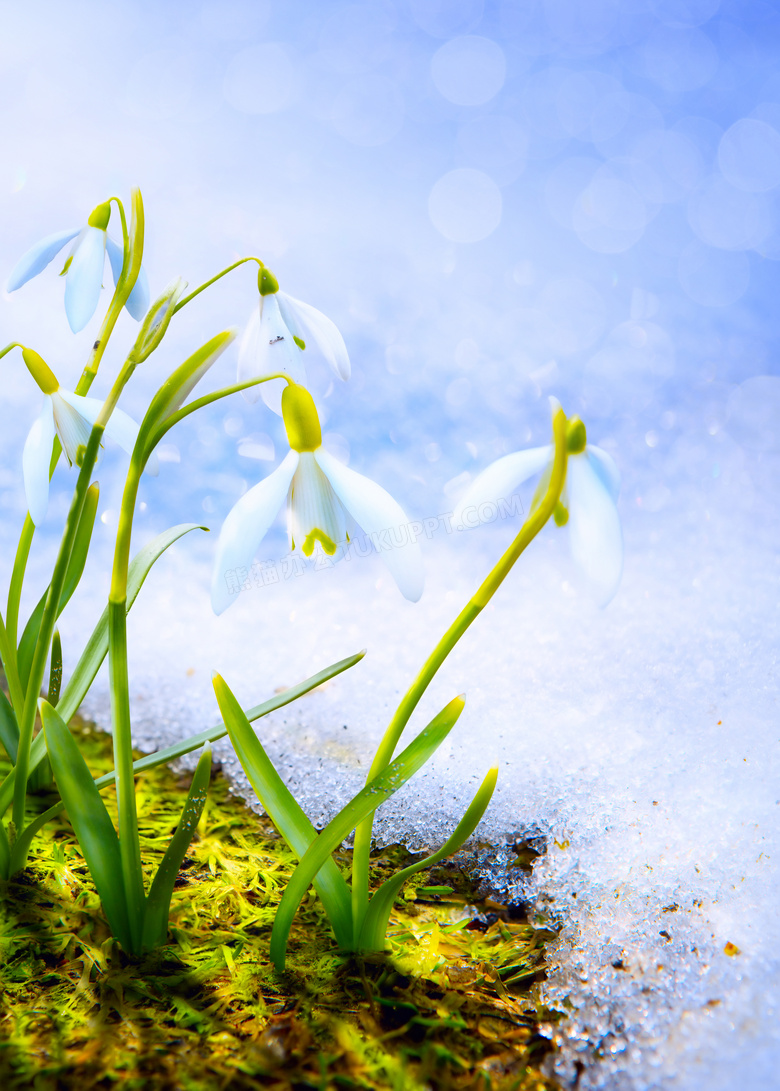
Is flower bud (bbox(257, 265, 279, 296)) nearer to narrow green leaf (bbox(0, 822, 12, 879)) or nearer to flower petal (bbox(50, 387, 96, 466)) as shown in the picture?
flower petal (bbox(50, 387, 96, 466))

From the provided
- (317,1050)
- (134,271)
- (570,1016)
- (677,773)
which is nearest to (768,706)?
(677,773)

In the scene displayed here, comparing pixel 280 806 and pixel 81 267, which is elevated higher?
pixel 81 267

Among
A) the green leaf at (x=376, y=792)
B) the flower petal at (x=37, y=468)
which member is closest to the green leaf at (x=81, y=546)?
the flower petal at (x=37, y=468)

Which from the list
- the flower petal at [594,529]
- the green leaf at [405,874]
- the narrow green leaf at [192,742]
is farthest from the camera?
the narrow green leaf at [192,742]

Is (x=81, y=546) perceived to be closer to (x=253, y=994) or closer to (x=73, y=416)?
(x=73, y=416)

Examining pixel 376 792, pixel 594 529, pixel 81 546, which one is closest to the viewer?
pixel 594 529

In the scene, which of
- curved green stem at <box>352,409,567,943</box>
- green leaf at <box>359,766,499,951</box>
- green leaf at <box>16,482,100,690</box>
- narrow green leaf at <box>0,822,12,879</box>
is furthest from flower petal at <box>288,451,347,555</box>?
narrow green leaf at <box>0,822,12,879</box>

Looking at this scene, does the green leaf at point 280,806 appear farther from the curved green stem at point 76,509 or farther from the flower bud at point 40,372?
the flower bud at point 40,372

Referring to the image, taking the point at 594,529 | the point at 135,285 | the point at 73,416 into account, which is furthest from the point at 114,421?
A: the point at 594,529
